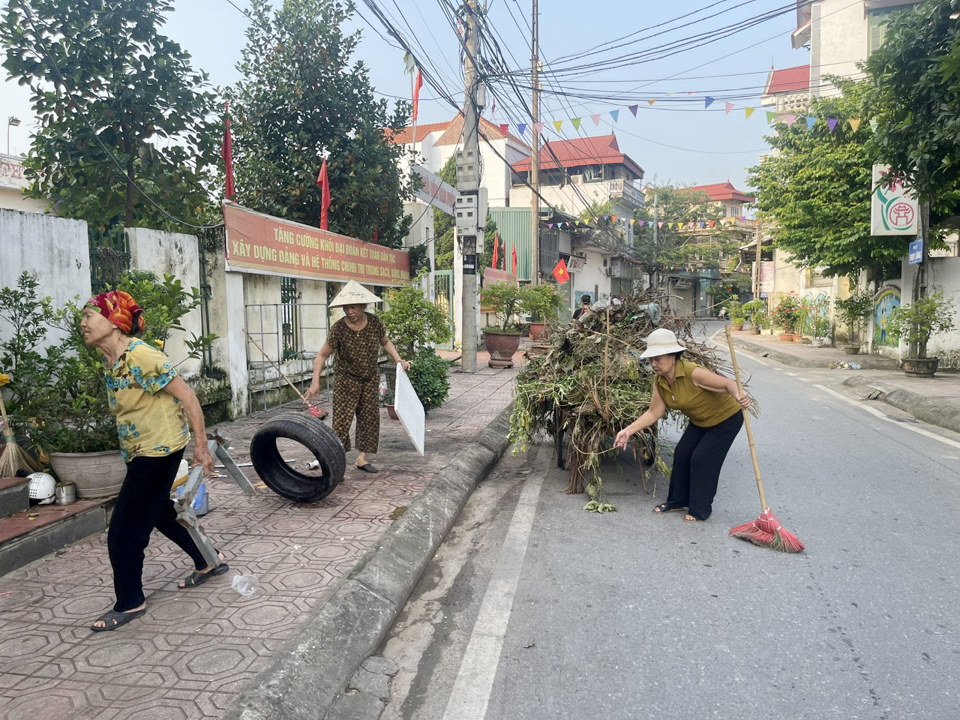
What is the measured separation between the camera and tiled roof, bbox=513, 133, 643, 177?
38.3m

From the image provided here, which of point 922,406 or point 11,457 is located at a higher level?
point 11,457

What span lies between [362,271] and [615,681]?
9754 mm

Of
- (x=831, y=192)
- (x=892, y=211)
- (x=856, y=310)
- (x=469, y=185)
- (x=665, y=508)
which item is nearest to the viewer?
(x=665, y=508)

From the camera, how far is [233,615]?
3.19 meters

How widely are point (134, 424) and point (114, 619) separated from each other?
921mm

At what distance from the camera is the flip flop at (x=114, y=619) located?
306cm

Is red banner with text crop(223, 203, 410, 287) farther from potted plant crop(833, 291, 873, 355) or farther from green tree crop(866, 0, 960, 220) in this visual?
potted plant crop(833, 291, 873, 355)

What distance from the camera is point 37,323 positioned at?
4.79m

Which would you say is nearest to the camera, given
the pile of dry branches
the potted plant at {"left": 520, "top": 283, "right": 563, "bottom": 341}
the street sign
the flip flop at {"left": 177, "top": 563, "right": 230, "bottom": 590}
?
the flip flop at {"left": 177, "top": 563, "right": 230, "bottom": 590}

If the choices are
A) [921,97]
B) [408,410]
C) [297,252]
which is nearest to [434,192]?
[297,252]

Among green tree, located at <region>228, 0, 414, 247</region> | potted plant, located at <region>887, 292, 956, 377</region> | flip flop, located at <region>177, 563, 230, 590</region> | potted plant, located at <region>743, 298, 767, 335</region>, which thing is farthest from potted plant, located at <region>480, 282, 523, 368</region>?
potted plant, located at <region>743, 298, 767, 335</region>

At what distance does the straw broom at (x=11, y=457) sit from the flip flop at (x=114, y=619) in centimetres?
185

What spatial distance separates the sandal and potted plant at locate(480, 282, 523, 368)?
32.3 feet

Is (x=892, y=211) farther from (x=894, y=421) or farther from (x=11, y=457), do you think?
(x=11, y=457)
